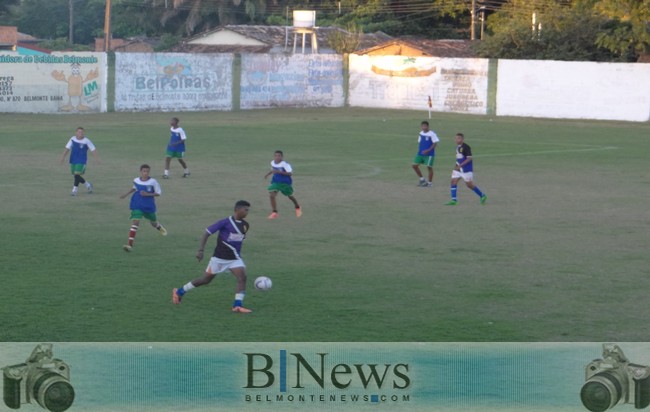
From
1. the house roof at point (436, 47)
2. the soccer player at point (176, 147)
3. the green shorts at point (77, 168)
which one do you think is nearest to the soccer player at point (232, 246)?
the green shorts at point (77, 168)

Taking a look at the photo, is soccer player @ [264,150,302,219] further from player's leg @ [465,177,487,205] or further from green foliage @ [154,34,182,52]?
green foliage @ [154,34,182,52]

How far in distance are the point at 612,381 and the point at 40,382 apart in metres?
4.48

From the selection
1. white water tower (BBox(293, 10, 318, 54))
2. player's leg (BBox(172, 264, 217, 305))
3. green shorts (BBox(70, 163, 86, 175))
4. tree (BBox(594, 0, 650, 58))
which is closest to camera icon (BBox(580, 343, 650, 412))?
player's leg (BBox(172, 264, 217, 305))

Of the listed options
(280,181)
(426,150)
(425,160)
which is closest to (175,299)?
(280,181)

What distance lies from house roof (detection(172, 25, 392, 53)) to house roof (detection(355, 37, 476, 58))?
6897mm

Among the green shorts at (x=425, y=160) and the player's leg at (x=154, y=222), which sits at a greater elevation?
the green shorts at (x=425, y=160)

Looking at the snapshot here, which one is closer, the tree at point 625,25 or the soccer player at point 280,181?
the soccer player at point 280,181

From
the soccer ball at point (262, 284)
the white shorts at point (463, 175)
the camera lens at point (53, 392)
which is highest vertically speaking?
the white shorts at point (463, 175)

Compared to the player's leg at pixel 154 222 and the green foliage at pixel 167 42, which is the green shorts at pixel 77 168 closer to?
the player's leg at pixel 154 222

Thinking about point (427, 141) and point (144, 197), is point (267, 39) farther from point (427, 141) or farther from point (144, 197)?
point (144, 197)

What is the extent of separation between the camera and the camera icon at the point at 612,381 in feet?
29.7

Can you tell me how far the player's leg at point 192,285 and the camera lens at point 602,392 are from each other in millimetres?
6562

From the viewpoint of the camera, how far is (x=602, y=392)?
905 cm

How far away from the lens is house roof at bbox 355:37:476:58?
66875mm
